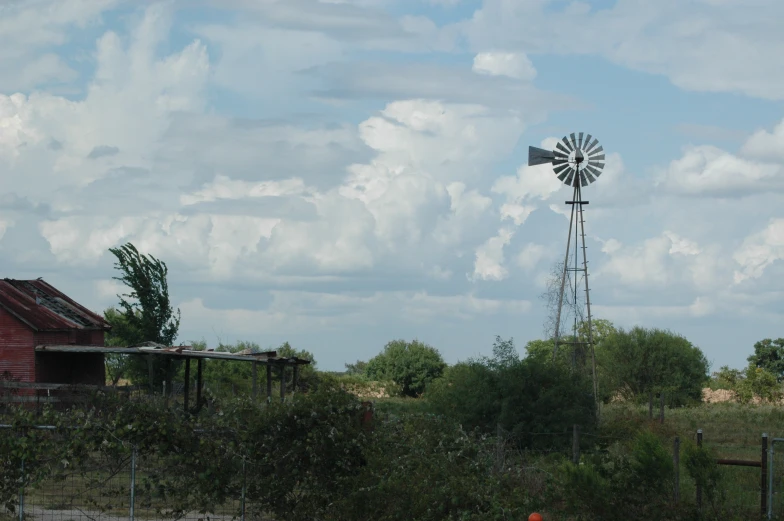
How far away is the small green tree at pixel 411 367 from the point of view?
6519 centimetres

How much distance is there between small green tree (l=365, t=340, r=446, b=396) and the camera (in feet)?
214

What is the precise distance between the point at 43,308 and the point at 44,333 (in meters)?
2.20

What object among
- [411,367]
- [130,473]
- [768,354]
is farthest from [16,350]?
[768,354]

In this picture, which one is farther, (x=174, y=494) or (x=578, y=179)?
(x=578, y=179)

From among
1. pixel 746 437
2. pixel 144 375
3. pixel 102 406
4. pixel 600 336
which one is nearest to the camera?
pixel 102 406

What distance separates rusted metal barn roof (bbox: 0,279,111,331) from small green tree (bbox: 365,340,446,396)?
29.1m

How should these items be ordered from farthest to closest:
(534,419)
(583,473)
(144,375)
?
1. (144,375)
2. (534,419)
3. (583,473)

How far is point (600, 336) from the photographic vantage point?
3812 inches

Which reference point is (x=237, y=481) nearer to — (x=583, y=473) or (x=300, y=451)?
(x=300, y=451)

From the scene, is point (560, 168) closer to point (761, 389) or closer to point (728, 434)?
point (728, 434)

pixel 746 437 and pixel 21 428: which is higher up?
pixel 21 428

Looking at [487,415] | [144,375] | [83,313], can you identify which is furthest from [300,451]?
[144,375]

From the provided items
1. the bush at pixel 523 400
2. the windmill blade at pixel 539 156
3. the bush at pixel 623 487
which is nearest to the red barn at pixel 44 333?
the bush at pixel 523 400

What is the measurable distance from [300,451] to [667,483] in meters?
5.06
